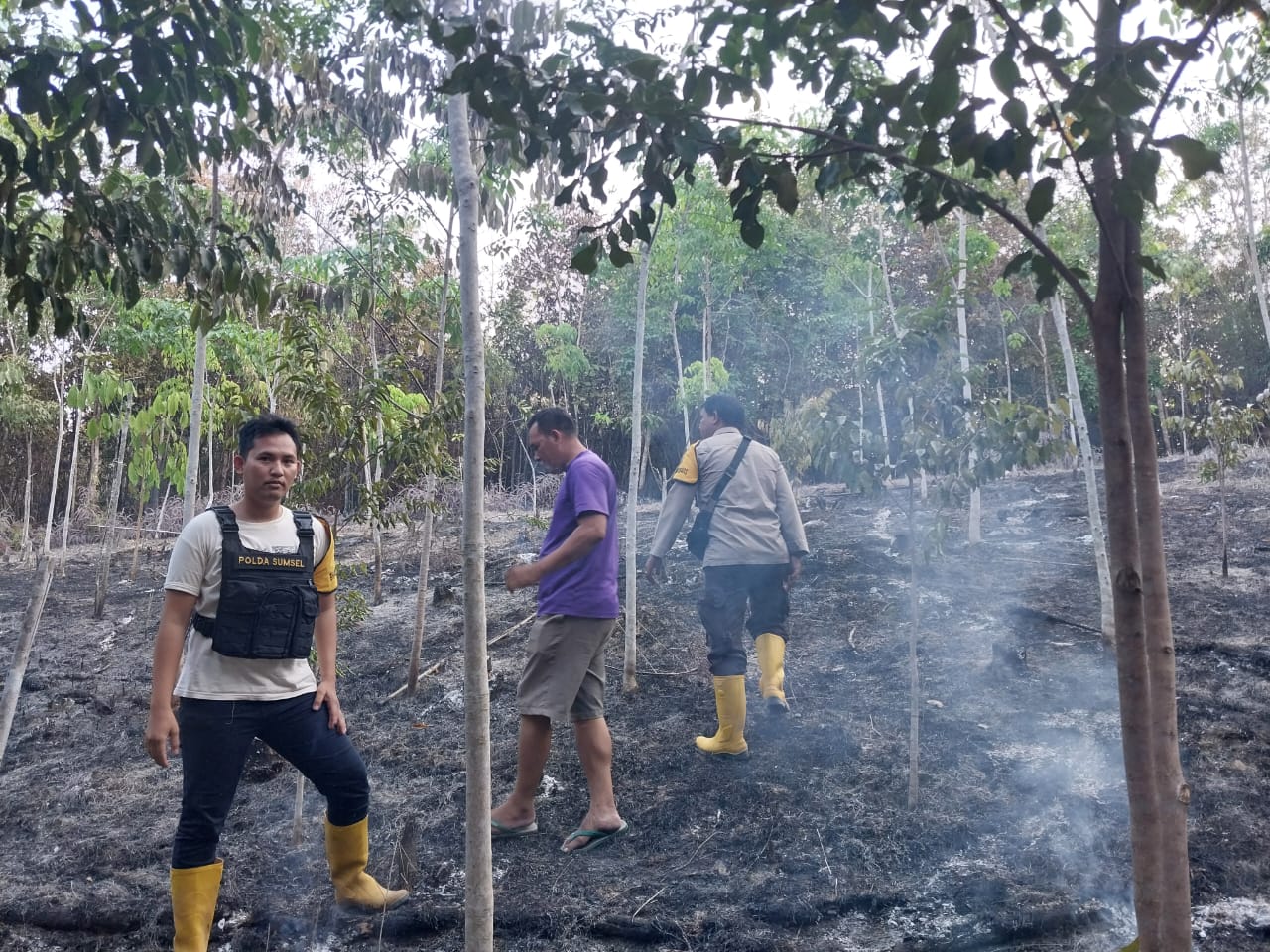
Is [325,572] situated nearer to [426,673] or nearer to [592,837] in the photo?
[592,837]

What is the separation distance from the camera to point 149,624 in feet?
29.5

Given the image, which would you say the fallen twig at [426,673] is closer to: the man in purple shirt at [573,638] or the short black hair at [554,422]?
the man in purple shirt at [573,638]

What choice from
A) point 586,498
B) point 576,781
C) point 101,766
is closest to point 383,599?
point 101,766

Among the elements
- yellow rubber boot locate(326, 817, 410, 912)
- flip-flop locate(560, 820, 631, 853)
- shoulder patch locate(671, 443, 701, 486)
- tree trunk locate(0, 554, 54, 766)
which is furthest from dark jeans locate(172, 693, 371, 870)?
shoulder patch locate(671, 443, 701, 486)

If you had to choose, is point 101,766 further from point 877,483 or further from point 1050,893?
point 1050,893

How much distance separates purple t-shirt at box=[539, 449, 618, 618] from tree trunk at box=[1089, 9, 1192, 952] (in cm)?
240

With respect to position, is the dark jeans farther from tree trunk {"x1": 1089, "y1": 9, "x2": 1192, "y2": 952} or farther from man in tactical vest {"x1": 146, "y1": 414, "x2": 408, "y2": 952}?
tree trunk {"x1": 1089, "y1": 9, "x2": 1192, "y2": 952}

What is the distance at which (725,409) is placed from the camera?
199 inches

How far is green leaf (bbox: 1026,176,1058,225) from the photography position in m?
1.55

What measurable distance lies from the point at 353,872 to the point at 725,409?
9.27 ft

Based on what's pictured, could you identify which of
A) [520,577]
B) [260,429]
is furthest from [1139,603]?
[260,429]

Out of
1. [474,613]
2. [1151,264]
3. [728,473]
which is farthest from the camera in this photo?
[728,473]

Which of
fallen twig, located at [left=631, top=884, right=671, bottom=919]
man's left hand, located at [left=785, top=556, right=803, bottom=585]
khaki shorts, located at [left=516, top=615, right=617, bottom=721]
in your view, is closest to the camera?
fallen twig, located at [left=631, top=884, right=671, bottom=919]

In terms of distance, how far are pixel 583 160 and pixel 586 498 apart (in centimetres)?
205
